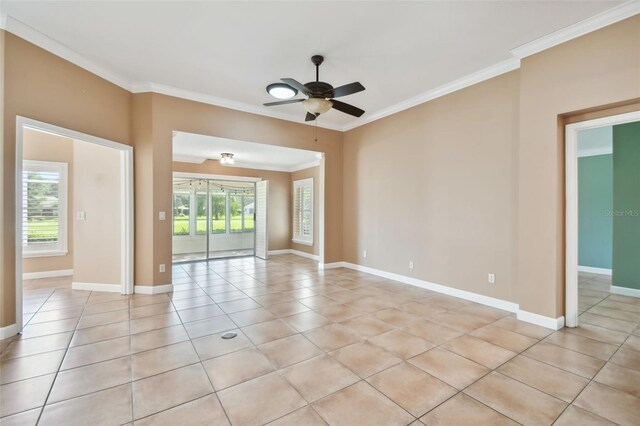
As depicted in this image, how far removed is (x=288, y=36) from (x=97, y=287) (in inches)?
188

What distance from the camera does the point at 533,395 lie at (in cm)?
203

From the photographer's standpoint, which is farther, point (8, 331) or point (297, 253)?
point (297, 253)

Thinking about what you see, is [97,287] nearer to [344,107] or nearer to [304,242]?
[344,107]

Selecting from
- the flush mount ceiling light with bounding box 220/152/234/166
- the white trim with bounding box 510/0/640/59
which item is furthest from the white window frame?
the white trim with bounding box 510/0/640/59

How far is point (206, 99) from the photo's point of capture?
4754 mm

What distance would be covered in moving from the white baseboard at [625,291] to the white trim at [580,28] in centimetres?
396

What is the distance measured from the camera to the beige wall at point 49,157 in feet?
17.5

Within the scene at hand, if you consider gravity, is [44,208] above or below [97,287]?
above

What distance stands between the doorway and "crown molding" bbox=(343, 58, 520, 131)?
4581 mm

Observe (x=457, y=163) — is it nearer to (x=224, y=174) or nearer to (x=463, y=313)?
(x=463, y=313)

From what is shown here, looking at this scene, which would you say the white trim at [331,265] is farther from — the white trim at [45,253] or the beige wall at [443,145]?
the white trim at [45,253]

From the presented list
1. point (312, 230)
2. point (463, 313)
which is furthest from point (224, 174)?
point (463, 313)

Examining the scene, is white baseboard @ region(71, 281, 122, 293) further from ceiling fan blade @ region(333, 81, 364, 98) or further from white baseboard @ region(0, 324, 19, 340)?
ceiling fan blade @ region(333, 81, 364, 98)

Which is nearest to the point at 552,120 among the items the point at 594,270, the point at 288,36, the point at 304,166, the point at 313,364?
the point at 288,36
